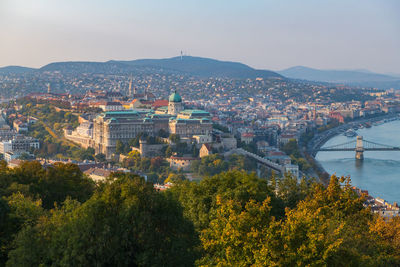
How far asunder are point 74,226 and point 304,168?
31.2 metres

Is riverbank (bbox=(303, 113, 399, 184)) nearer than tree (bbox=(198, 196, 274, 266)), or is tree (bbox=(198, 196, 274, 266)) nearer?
tree (bbox=(198, 196, 274, 266))

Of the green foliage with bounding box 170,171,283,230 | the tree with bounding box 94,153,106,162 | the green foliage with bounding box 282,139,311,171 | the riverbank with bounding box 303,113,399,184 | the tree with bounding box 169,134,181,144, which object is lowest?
the riverbank with bounding box 303,113,399,184

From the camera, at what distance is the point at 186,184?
627 inches

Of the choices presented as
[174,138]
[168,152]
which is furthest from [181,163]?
[174,138]

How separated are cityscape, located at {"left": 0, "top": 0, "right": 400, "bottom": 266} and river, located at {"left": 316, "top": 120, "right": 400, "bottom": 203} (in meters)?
0.13

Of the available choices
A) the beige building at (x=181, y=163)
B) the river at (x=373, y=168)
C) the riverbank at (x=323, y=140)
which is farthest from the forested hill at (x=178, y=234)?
the riverbank at (x=323, y=140)

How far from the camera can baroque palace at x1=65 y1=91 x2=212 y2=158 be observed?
124 ft

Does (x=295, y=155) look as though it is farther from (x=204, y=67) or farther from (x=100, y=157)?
(x=204, y=67)

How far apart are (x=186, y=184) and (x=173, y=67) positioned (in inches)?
5735

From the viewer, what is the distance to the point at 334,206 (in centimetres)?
1246

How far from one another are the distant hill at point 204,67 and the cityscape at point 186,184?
5286 cm

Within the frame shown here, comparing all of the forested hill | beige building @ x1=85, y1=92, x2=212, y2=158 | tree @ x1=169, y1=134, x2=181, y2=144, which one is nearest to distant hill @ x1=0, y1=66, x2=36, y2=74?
beige building @ x1=85, y1=92, x2=212, y2=158

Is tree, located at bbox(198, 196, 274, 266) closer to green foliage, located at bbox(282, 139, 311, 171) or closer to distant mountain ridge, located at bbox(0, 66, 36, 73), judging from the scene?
green foliage, located at bbox(282, 139, 311, 171)

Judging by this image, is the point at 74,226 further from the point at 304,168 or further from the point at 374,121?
the point at 374,121
